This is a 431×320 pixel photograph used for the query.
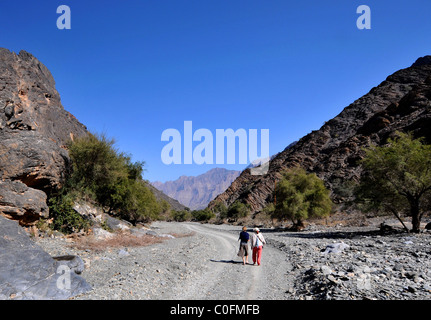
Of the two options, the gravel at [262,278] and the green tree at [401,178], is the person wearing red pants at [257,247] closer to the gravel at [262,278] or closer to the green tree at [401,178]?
the gravel at [262,278]

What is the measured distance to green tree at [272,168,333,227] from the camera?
32.4 metres

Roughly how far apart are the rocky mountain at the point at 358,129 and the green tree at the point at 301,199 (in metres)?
23.5

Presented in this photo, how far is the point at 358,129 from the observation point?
74438 mm

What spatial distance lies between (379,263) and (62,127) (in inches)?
1259

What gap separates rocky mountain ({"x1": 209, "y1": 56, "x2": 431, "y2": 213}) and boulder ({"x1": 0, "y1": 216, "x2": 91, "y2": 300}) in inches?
2239

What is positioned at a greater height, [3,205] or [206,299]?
[3,205]

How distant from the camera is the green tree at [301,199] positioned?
32.4 metres

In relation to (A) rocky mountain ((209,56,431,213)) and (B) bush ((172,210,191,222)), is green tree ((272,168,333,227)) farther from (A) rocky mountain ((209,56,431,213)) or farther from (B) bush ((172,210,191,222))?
(B) bush ((172,210,191,222))

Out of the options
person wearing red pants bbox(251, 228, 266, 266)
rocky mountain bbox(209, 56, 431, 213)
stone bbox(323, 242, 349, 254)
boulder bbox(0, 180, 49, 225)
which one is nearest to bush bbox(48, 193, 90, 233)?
boulder bbox(0, 180, 49, 225)

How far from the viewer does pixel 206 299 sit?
675cm

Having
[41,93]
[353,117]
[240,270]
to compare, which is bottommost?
[240,270]

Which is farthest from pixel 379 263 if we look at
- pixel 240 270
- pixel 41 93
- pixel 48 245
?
pixel 41 93

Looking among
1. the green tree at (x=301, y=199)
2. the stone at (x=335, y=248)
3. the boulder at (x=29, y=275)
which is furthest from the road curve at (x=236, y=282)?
the green tree at (x=301, y=199)

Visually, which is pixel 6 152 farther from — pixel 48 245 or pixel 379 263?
pixel 379 263
